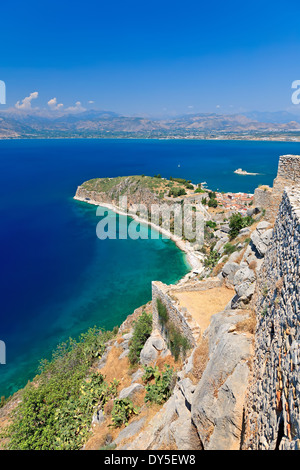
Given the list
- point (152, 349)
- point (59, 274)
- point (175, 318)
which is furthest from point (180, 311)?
point (59, 274)

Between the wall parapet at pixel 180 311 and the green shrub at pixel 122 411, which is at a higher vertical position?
the wall parapet at pixel 180 311

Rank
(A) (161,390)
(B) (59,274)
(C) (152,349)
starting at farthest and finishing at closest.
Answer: (B) (59,274), (C) (152,349), (A) (161,390)

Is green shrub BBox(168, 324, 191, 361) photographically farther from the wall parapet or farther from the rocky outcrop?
the rocky outcrop

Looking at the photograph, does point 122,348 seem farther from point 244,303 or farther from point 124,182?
point 124,182

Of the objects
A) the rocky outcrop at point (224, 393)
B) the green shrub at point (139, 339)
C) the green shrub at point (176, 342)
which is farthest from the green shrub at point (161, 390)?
the green shrub at point (139, 339)

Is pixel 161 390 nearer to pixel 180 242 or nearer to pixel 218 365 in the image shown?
pixel 218 365

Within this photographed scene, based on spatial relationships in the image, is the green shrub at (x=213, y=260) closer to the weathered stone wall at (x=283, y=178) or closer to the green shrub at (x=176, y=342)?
the green shrub at (x=176, y=342)

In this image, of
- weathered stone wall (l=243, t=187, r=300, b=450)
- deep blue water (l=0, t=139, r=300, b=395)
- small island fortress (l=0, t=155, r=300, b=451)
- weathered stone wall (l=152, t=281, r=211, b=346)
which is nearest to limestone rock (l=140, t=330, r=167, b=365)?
small island fortress (l=0, t=155, r=300, b=451)
